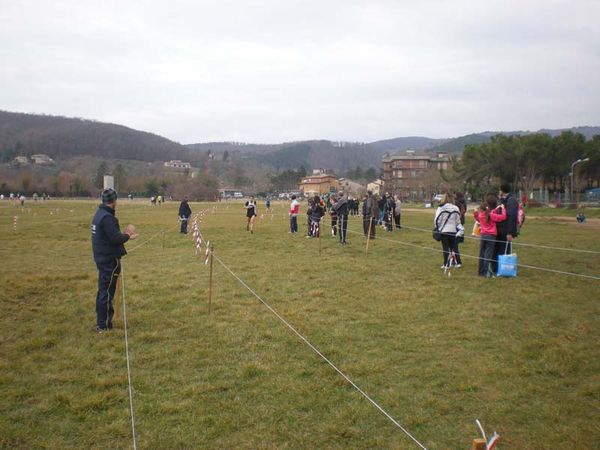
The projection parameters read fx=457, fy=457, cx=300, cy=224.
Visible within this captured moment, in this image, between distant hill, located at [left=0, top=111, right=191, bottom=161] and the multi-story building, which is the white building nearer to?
distant hill, located at [left=0, top=111, right=191, bottom=161]

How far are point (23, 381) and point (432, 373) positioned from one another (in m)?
4.83

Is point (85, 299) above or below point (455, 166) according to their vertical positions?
below

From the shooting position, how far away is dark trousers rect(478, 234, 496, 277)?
11258 millimetres

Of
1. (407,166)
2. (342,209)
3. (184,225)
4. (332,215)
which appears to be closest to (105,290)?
(342,209)

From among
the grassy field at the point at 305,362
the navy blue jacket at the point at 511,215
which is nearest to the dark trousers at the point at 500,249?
the navy blue jacket at the point at 511,215

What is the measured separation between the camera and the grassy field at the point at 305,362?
429 centimetres

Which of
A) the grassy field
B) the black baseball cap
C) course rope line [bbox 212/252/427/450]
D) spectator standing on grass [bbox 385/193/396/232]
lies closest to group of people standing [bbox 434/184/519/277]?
the grassy field

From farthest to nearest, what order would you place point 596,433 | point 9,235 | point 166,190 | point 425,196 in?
1. point 166,190
2. point 425,196
3. point 9,235
4. point 596,433

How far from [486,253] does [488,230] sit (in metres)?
0.60

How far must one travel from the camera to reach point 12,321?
7660 millimetres

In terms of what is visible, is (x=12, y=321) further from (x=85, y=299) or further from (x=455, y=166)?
(x=455, y=166)

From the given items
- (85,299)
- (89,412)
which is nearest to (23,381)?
(89,412)

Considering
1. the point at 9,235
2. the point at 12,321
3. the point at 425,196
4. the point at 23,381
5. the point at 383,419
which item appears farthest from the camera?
the point at 425,196

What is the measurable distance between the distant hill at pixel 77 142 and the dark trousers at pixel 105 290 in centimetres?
18470
